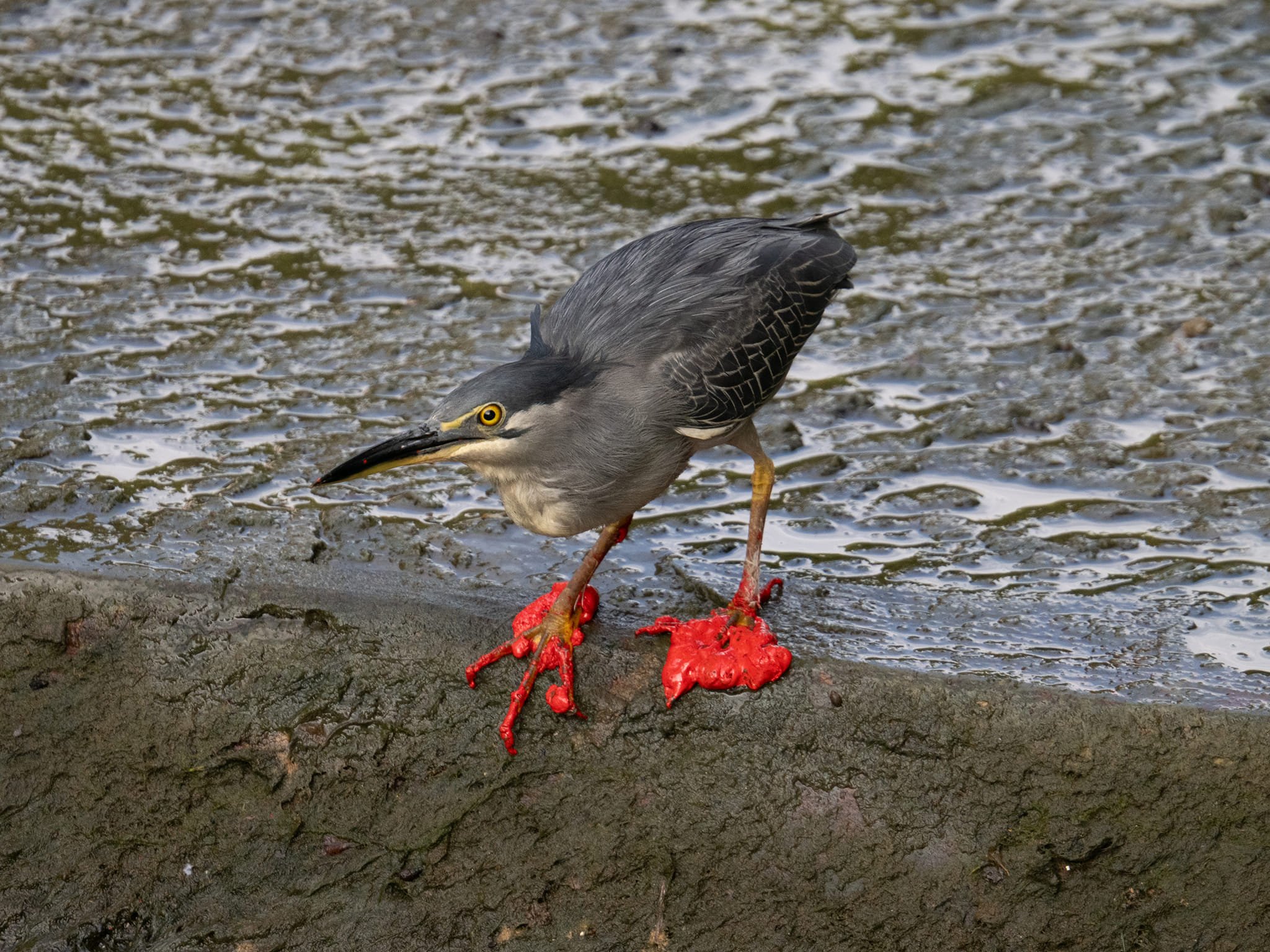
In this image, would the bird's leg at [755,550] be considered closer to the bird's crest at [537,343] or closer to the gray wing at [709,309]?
the gray wing at [709,309]

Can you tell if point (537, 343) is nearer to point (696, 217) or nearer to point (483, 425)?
point (483, 425)

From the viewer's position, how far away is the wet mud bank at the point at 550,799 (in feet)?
12.8

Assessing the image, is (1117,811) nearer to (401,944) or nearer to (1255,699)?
(1255,699)

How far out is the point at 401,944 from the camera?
4.07 metres

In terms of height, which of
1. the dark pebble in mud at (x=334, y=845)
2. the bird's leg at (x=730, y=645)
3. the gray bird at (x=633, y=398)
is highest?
the gray bird at (x=633, y=398)

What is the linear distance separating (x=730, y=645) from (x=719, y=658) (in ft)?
0.19

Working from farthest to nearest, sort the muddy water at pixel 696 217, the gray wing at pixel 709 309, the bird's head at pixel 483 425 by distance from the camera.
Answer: the muddy water at pixel 696 217 < the gray wing at pixel 709 309 < the bird's head at pixel 483 425

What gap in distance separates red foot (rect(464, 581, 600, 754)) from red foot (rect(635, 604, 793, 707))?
0.87 feet

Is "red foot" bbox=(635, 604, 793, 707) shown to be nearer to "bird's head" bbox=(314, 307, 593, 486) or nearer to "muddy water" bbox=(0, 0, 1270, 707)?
"muddy water" bbox=(0, 0, 1270, 707)

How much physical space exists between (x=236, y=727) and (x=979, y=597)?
226cm

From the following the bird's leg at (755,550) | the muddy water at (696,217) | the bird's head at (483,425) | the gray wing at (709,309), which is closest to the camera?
the bird's head at (483,425)

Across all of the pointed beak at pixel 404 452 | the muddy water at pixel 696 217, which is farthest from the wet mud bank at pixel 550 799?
the pointed beak at pixel 404 452

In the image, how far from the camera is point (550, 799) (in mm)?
4094

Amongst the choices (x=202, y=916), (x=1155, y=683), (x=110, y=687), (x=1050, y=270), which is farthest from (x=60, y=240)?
(x=1155, y=683)
